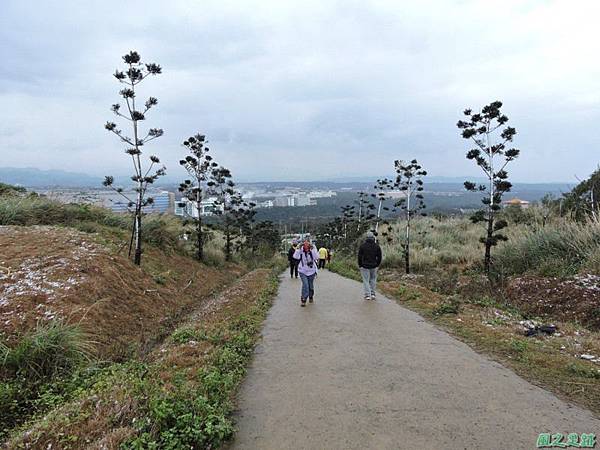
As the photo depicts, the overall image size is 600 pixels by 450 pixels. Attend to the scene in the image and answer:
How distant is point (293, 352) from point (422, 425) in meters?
2.73

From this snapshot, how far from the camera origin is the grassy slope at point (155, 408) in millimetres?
3562

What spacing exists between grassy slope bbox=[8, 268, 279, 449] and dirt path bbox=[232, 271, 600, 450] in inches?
11.3

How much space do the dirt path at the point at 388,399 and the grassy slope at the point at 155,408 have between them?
0.29 m

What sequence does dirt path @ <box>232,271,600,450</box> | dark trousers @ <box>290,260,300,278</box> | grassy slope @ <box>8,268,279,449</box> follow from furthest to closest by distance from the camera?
dark trousers @ <box>290,260,300,278</box>, dirt path @ <box>232,271,600,450</box>, grassy slope @ <box>8,268,279,449</box>

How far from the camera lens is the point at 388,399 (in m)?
4.54

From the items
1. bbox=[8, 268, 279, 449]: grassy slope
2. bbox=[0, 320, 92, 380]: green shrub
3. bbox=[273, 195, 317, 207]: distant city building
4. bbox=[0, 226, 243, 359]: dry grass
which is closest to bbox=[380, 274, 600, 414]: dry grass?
bbox=[8, 268, 279, 449]: grassy slope

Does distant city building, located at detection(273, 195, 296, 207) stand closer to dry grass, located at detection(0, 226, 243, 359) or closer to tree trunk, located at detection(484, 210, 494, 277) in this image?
tree trunk, located at detection(484, 210, 494, 277)

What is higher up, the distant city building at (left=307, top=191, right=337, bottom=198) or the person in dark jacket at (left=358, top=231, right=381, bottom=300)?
the distant city building at (left=307, top=191, right=337, bottom=198)

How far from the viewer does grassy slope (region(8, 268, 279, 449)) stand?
3.56m

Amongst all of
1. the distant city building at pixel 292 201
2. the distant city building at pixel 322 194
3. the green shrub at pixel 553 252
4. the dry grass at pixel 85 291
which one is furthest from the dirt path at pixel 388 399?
the distant city building at pixel 322 194

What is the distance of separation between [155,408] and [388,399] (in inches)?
91.4

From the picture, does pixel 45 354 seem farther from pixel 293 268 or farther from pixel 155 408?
pixel 293 268

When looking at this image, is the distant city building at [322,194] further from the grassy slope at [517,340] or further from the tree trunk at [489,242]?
the grassy slope at [517,340]

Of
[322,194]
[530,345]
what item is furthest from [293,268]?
[322,194]
